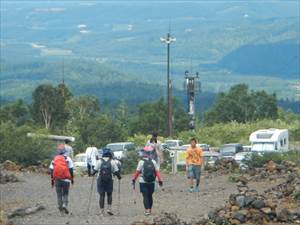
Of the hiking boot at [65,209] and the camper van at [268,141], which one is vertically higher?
the hiking boot at [65,209]

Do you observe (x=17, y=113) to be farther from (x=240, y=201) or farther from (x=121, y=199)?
(x=240, y=201)

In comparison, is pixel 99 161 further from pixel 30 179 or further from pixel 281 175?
pixel 30 179

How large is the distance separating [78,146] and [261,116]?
25998mm

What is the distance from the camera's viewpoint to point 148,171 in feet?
64.0

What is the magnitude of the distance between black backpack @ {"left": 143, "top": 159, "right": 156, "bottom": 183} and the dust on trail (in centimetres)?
70

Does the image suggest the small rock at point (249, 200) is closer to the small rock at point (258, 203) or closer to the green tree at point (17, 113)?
the small rock at point (258, 203)

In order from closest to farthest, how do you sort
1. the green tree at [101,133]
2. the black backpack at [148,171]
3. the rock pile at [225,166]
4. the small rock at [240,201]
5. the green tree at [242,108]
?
1. the small rock at [240,201]
2. the black backpack at [148,171]
3. the rock pile at [225,166]
4. the green tree at [101,133]
5. the green tree at [242,108]

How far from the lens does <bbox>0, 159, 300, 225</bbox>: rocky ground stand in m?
17.5

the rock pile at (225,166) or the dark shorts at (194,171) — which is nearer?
the dark shorts at (194,171)

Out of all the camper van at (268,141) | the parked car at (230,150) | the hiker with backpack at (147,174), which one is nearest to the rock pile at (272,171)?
the hiker with backpack at (147,174)

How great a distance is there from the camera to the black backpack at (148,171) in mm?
19484

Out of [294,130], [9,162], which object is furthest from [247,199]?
[294,130]

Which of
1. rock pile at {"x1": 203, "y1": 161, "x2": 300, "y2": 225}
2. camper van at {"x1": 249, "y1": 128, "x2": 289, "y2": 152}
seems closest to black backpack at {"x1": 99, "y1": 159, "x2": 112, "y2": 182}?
rock pile at {"x1": 203, "y1": 161, "x2": 300, "y2": 225}

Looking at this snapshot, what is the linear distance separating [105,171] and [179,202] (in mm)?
3633
